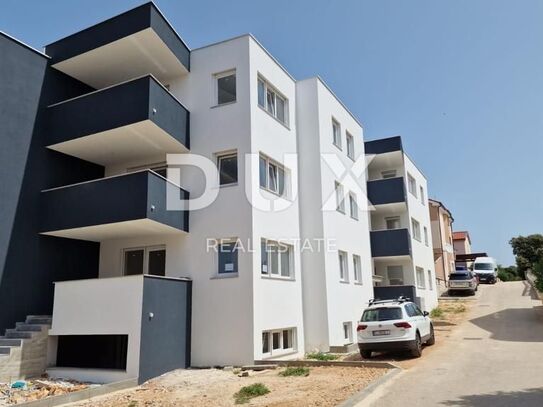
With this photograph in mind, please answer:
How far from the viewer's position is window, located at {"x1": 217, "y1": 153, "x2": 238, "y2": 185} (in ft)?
52.2

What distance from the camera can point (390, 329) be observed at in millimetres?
14453

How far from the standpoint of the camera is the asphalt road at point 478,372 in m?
8.80

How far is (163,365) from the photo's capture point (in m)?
13.4

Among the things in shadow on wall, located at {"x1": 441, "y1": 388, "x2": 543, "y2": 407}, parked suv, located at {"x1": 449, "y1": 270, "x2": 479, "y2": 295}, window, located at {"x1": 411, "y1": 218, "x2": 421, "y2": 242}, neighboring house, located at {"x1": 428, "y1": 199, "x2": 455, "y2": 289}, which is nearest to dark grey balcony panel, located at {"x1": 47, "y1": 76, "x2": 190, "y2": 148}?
shadow on wall, located at {"x1": 441, "y1": 388, "x2": 543, "y2": 407}

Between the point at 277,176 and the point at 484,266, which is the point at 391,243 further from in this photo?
the point at 484,266

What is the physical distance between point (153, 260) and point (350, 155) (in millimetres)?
11944

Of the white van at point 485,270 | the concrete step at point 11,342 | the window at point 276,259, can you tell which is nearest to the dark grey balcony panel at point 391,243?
the window at point 276,259

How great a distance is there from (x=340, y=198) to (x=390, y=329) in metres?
8.07

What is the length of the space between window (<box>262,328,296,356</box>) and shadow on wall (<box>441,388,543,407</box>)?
7503 mm

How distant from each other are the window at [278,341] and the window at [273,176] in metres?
4.94

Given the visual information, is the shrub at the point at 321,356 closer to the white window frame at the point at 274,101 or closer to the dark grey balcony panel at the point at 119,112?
the dark grey balcony panel at the point at 119,112

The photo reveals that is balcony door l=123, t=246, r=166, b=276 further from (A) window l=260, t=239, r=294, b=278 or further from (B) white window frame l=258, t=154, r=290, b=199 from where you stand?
(B) white window frame l=258, t=154, r=290, b=199

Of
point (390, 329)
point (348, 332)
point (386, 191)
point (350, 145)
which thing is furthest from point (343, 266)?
point (386, 191)

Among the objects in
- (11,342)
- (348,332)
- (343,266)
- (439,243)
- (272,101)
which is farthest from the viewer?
(439,243)
